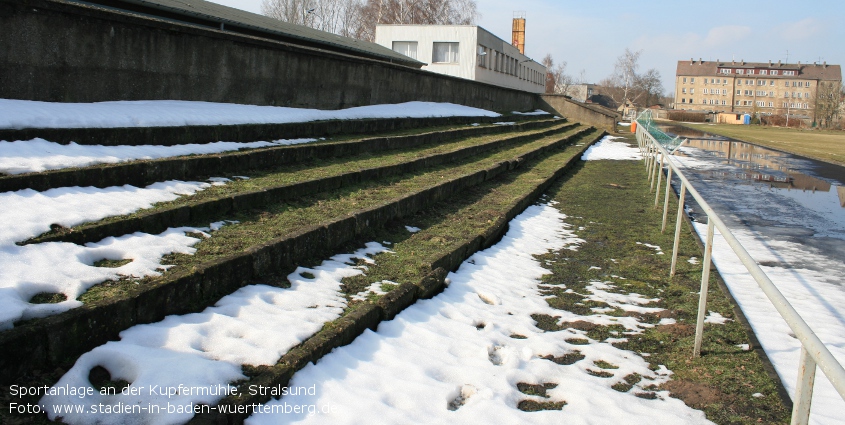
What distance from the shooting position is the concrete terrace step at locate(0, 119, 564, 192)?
217 inches

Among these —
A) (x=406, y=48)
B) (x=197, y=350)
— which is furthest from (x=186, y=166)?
(x=406, y=48)

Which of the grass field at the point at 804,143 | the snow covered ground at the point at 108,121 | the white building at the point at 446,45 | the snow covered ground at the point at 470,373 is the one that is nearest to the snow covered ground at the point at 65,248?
the snow covered ground at the point at 108,121

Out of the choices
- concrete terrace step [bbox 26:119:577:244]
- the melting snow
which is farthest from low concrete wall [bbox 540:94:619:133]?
concrete terrace step [bbox 26:119:577:244]

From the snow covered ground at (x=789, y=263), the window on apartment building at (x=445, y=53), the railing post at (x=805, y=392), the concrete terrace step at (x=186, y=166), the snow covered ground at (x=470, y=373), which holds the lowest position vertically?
the snow covered ground at (x=470, y=373)

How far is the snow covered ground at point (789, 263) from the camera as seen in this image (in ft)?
15.5

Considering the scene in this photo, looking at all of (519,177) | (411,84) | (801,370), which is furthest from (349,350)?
(411,84)

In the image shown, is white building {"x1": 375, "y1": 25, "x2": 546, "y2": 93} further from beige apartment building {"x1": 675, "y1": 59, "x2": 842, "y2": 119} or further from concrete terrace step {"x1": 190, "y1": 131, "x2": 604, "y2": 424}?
beige apartment building {"x1": 675, "y1": 59, "x2": 842, "y2": 119}

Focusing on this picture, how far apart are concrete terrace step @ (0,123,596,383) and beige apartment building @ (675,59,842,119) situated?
145 meters

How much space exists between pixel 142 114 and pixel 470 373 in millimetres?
6129

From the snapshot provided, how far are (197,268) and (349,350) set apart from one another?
1.19m

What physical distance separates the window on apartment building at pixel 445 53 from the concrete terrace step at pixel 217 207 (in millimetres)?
29732

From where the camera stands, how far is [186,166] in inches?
277

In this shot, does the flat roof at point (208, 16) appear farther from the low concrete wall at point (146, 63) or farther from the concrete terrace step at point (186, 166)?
the concrete terrace step at point (186, 166)

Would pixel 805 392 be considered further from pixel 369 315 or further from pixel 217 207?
pixel 217 207
